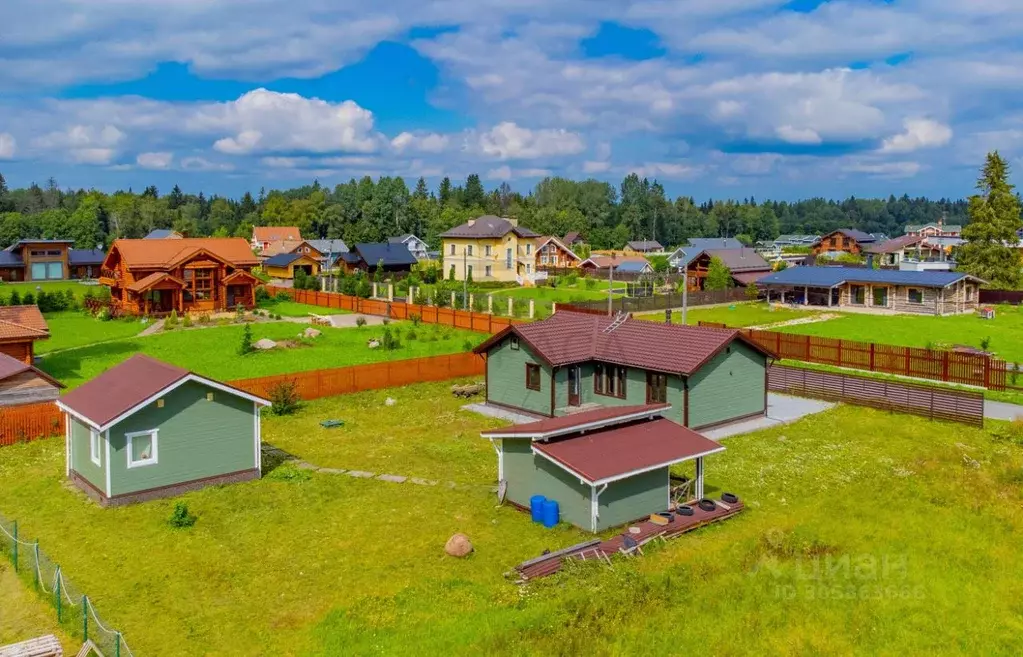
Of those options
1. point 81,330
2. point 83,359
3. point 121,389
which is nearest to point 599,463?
point 121,389

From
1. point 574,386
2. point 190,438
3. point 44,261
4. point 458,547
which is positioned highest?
point 44,261

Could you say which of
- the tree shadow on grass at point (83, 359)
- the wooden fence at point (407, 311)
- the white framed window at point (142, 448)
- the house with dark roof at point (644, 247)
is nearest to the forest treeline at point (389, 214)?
the house with dark roof at point (644, 247)

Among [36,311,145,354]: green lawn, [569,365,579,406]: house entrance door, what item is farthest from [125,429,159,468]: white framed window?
[36,311,145,354]: green lawn

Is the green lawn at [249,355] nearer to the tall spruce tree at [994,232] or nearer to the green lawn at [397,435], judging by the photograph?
the green lawn at [397,435]

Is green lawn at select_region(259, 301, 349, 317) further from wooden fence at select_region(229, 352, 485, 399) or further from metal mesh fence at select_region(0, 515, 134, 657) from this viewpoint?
metal mesh fence at select_region(0, 515, 134, 657)

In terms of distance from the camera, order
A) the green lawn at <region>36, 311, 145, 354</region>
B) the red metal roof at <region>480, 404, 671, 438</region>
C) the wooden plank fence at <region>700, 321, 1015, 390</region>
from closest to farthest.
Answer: the red metal roof at <region>480, 404, 671, 438</region> → the wooden plank fence at <region>700, 321, 1015, 390</region> → the green lawn at <region>36, 311, 145, 354</region>

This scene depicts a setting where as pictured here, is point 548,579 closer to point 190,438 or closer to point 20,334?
point 190,438

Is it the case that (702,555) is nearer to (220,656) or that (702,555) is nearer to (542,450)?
(542,450)
